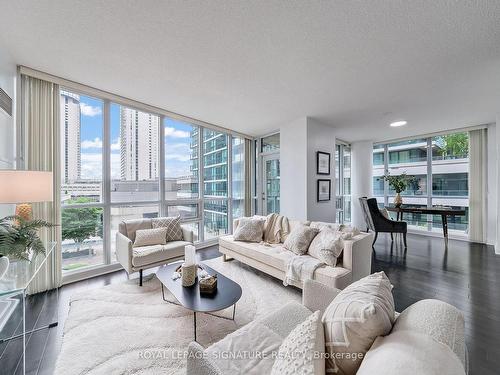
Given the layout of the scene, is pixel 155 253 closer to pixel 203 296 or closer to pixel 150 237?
pixel 150 237

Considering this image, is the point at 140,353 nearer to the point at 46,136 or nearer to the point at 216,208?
the point at 46,136

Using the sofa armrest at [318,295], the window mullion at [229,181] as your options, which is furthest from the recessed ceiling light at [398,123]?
the sofa armrest at [318,295]

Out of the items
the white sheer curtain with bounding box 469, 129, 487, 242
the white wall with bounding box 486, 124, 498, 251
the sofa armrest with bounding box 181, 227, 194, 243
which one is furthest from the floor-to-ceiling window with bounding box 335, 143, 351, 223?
the sofa armrest with bounding box 181, 227, 194, 243

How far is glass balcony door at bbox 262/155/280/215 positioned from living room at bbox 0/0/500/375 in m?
0.67

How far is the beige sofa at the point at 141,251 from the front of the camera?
2713 millimetres

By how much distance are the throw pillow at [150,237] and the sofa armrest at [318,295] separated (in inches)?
93.4

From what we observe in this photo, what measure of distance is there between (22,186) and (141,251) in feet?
4.63

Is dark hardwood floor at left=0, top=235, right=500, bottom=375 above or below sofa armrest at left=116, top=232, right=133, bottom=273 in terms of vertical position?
below

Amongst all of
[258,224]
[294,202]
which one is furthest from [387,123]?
[258,224]

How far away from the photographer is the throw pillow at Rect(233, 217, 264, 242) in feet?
11.1

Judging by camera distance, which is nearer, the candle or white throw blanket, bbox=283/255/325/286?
the candle

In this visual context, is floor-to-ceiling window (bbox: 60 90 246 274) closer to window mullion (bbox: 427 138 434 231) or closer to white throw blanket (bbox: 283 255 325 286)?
white throw blanket (bbox: 283 255 325 286)

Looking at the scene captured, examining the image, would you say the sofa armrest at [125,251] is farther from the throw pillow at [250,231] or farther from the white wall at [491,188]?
the white wall at [491,188]

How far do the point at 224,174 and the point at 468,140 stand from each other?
5.61 meters
